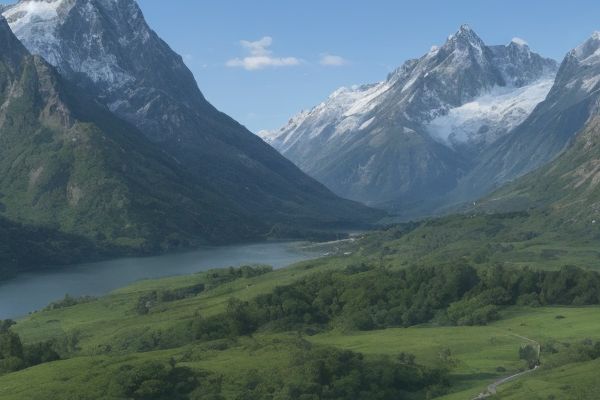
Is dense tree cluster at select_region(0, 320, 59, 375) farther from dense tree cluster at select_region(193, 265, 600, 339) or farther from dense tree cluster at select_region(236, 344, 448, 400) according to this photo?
dense tree cluster at select_region(193, 265, 600, 339)

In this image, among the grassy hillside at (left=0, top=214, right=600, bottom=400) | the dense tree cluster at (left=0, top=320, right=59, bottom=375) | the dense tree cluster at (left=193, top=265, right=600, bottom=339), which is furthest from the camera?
the dense tree cluster at (left=193, top=265, right=600, bottom=339)

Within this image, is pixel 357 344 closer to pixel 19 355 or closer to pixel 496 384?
pixel 496 384

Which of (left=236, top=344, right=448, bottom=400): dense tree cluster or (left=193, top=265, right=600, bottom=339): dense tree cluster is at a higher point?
(left=193, top=265, right=600, bottom=339): dense tree cluster

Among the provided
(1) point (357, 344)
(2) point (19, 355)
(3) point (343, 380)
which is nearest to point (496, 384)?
(3) point (343, 380)

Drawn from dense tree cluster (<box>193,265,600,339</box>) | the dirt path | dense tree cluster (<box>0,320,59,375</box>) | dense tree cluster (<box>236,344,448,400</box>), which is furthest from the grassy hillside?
dense tree cluster (<box>0,320,59,375</box>)

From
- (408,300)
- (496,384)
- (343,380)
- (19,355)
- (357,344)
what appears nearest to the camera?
(343,380)

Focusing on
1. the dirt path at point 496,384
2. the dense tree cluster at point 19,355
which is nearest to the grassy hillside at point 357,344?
the dirt path at point 496,384


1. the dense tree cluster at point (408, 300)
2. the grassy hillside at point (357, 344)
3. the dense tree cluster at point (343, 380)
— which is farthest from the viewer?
the dense tree cluster at point (408, 300)

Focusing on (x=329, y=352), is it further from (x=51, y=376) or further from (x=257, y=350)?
(x=51, y=376)

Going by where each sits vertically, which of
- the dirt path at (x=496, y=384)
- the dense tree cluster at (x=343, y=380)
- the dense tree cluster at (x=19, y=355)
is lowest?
the dirt path at (x=496, y=384)

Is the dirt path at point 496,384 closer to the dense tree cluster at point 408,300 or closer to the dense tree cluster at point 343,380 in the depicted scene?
the dense tree cluster at point 343,380

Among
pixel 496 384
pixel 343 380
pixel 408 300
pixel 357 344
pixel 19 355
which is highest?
pixel 408 300

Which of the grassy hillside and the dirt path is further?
the dirt path
